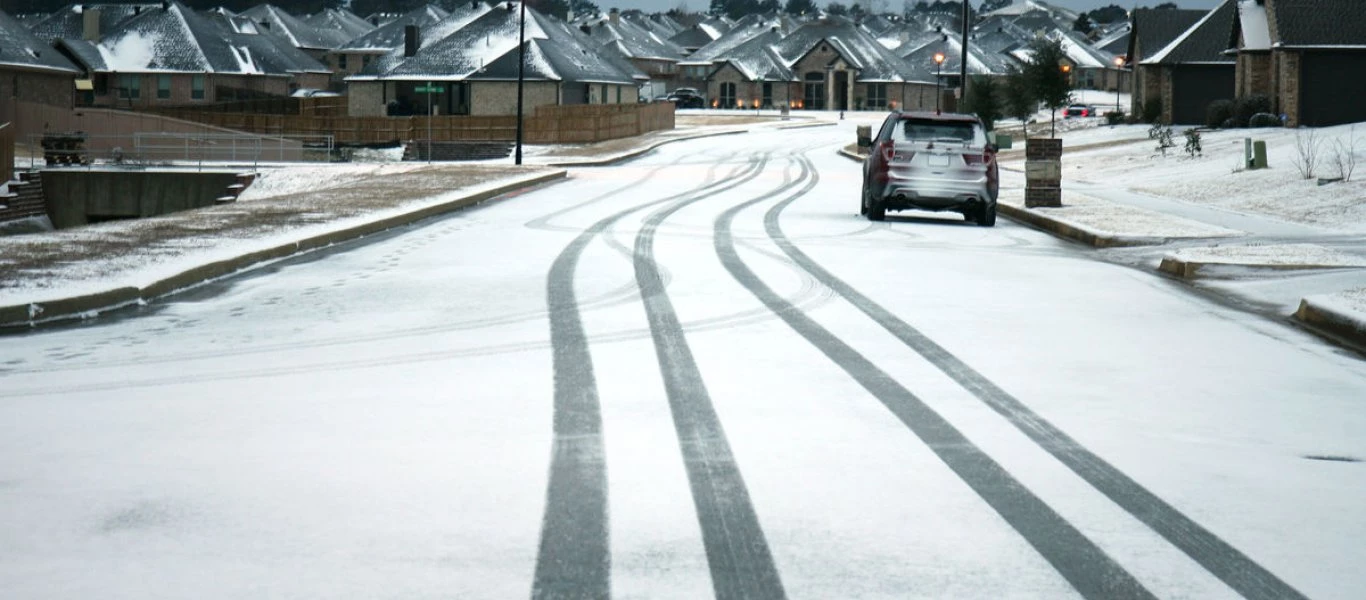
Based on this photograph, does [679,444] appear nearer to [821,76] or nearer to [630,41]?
[821,76]

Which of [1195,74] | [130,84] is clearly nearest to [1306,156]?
[1195,74]

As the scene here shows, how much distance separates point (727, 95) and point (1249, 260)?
116672mm

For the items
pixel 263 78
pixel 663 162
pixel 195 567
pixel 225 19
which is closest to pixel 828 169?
pixel 663 162

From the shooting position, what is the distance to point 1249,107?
2195 inches

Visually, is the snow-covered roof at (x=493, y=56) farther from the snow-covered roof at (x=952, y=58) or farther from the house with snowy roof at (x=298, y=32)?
the snow-covered roof at (x=952, y=58)

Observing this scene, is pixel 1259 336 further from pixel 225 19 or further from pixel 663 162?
pixel 225 19

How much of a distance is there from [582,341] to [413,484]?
176 inches

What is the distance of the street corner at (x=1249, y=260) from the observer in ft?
55.4

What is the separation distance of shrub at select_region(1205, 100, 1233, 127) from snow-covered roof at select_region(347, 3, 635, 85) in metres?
37.1

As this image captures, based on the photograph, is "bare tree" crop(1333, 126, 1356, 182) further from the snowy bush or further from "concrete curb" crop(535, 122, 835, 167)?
"concrete curb" crop(535, 122, 835, 167)

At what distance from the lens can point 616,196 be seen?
104 feet

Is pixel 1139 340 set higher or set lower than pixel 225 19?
lower

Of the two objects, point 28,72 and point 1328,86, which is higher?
point 28,72

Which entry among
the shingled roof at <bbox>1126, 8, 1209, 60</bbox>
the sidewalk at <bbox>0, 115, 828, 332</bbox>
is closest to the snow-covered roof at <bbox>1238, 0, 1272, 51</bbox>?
the shingled roof at <bbox>1126, 8, 1209, 60</bbox>
